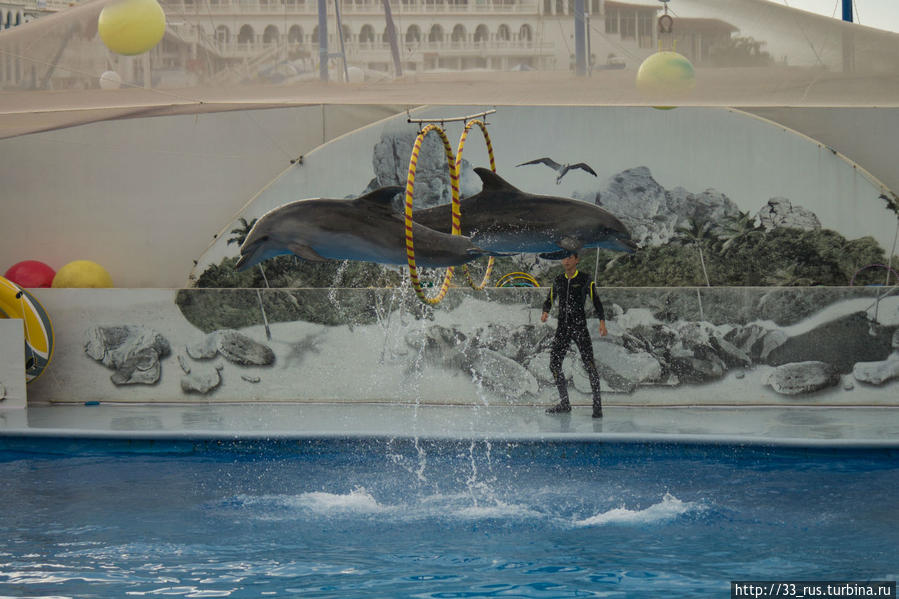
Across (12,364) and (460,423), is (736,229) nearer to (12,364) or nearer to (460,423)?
(460,423)

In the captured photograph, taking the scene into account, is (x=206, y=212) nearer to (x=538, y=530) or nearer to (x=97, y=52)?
(x=538, y=530)

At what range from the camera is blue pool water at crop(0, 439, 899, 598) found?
490 cm

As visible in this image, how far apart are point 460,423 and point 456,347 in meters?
1.36

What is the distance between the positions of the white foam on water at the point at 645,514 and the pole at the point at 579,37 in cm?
311

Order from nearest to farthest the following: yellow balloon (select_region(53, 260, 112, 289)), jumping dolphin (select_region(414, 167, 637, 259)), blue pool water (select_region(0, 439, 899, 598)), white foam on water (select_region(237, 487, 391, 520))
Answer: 1. blue pool water (select_region(0, 439, 899, 598))
2. jumping dolphin (select_region(414, 167, 637, 259))
3. white foam on water (select_region(237, 487, 391, 520))
4. yellow balloon (select_region(53, 260, 112, 289))

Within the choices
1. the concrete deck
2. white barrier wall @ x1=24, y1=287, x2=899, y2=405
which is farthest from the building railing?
white barrier wall @ x1=24, y1=287, x2=899, y2=405

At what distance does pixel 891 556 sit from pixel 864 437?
2.55m

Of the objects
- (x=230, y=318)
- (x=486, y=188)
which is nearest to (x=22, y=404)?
(x=230, y=318)

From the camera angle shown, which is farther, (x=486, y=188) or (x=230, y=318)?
(x=230, y=318)

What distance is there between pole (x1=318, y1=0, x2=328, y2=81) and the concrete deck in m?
4.51

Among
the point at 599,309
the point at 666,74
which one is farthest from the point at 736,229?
the point at 666,74

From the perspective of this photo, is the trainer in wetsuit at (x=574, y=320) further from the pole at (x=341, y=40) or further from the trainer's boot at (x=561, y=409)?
the pole at (x=341, y=40)

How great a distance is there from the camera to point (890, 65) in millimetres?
3611

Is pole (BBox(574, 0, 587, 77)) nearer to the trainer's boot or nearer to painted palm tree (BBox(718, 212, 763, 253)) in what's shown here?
the trainer's boot
